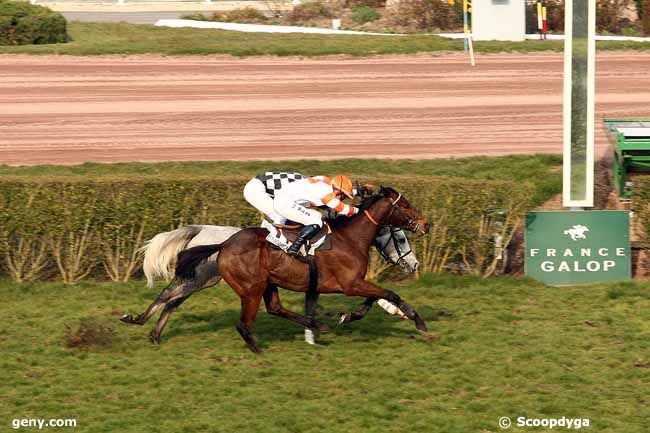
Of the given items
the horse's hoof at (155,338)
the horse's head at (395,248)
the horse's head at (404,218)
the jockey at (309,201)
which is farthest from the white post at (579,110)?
the horse's hoof at (155,338)

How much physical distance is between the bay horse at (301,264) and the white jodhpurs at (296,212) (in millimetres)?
248

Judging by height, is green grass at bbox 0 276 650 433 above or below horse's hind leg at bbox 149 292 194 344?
below

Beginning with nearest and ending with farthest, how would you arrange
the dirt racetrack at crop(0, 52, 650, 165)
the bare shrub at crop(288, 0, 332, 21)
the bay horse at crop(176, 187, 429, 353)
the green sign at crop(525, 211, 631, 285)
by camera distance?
the bay horse at crop(176, 187, 429, 353), the green sign at crop(525, 211, 631, 285), the dirt racetrack at crop(0, 52, 650, 165), the bare shrub at crop(288, 0, 332, 21)

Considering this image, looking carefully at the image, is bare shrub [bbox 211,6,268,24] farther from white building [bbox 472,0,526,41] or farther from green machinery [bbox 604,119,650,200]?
green machinery [bbox 604,119,650,200]

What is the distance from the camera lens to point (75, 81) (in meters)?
24.5

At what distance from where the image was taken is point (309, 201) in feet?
35.0

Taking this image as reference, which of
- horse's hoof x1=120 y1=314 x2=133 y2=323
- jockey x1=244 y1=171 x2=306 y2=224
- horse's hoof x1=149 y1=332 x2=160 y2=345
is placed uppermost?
jockey x1=244 y1=171 x2=306 y2=224

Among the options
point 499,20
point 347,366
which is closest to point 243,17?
point 499,20

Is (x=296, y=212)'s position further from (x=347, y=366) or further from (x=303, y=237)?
(x=347, y=366)

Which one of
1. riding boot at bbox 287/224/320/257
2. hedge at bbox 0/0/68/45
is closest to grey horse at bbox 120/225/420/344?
riding boot at bbox 287/224/320/257

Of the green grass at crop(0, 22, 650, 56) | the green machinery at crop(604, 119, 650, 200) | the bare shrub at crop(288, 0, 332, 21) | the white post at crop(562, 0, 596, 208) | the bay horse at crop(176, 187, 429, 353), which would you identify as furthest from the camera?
the bare shrub at crop(288, 0, 332, 21)

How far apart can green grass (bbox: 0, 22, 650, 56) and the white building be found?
85 centimetres

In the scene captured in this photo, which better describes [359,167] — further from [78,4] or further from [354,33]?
[78,4]

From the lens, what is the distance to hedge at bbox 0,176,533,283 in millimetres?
13297
